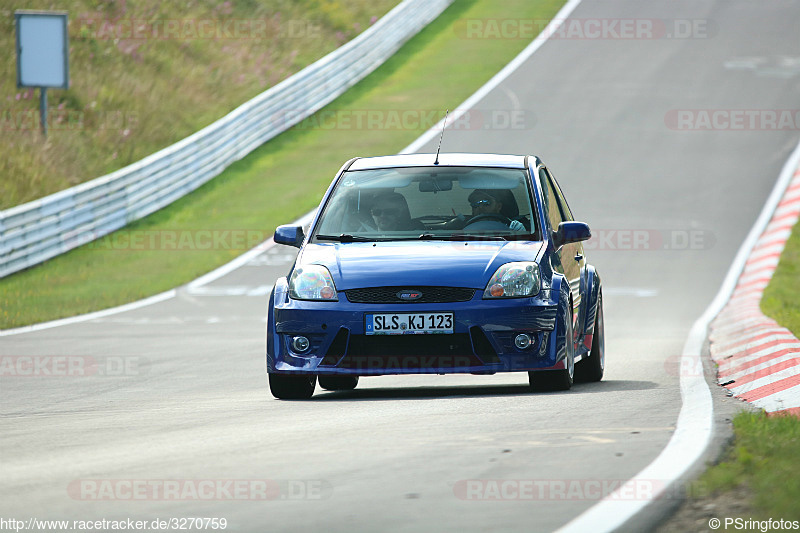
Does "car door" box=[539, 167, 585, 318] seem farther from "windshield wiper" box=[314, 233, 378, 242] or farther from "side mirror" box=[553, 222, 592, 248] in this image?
"windshield wiper" box=[314, 233, 378, 242]

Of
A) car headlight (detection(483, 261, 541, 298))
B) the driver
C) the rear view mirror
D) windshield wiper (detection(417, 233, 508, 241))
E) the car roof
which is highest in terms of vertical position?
the car roof

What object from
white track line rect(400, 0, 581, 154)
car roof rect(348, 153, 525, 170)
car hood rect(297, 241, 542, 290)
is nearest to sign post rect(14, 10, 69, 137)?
white track line rect(400, 0, 581, 154)

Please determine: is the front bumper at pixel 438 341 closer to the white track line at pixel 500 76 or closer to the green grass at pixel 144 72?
the green grass at pixel 144 72

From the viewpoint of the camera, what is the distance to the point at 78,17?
1276 inches

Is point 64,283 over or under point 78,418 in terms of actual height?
under

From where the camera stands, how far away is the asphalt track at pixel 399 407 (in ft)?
16.5

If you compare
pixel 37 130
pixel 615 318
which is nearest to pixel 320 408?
pixel 615 318

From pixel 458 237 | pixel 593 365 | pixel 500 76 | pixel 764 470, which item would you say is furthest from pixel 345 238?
pixel 500 76

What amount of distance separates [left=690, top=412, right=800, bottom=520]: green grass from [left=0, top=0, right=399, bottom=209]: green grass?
746 inches

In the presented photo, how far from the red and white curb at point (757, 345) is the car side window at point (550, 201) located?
164 cm

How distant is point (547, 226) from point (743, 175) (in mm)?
17061

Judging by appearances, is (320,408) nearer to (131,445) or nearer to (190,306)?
(131,445)

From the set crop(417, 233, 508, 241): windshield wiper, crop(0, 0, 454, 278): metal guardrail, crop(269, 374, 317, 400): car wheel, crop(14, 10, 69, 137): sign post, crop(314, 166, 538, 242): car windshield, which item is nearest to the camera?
crop(269, 374, 317, 400): car wheel

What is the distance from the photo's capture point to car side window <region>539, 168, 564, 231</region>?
31.8ft
